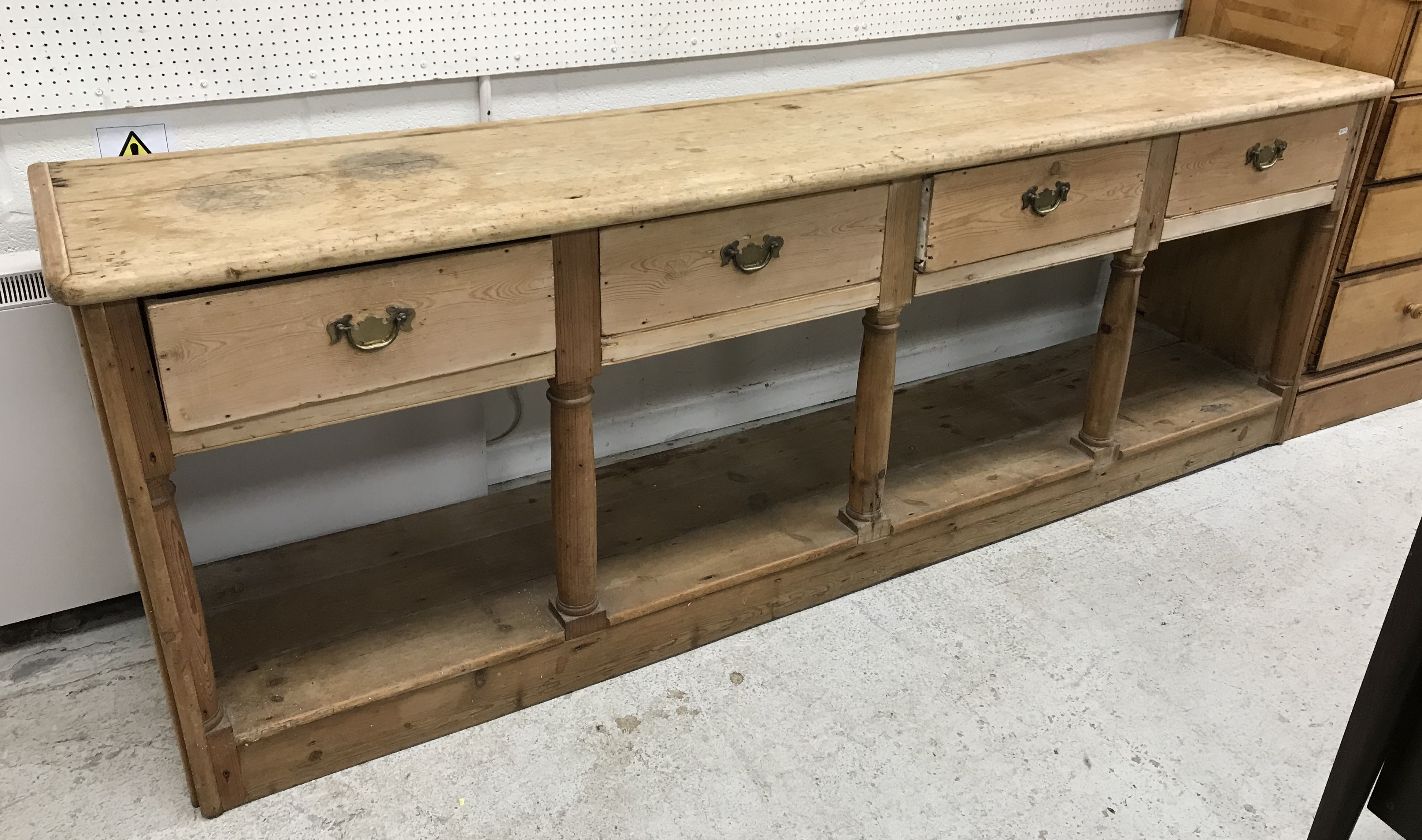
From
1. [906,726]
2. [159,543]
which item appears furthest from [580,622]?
[159,543]

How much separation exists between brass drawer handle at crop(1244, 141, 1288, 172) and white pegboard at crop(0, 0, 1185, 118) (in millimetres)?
792

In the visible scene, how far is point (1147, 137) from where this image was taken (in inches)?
84.3

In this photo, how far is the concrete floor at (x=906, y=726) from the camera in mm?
1801

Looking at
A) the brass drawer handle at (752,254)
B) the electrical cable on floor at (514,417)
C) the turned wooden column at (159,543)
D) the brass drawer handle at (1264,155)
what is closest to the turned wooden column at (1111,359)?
the brass drawer handle at (1264,155)

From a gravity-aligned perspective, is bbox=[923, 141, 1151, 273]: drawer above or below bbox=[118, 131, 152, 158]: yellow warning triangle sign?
below

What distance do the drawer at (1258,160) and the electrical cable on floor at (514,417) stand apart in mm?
1413

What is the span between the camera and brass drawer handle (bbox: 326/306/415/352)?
60.2 inches

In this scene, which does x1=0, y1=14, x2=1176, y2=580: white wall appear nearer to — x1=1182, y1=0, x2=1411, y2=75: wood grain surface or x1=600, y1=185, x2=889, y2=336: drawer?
x1=1182, y1=0, x2=1411, y2=75: wood grain surface

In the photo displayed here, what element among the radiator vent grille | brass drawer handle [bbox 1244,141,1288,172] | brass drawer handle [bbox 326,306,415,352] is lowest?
the radiator vent grille

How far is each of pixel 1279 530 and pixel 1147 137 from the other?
3.32 ft

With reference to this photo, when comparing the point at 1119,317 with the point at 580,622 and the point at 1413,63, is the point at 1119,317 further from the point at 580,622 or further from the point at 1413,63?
the point at 580,622

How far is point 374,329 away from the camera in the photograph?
1.56m

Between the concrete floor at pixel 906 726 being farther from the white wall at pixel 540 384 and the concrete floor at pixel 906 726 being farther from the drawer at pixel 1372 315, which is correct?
the drawer at pixel 1372 315

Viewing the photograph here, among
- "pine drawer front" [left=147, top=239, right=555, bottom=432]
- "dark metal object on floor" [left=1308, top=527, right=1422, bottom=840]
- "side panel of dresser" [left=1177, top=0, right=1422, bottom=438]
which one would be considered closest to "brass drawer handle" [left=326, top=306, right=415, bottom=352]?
"pine drawer front" [left=147, top=239, right=555, bottom=432]
